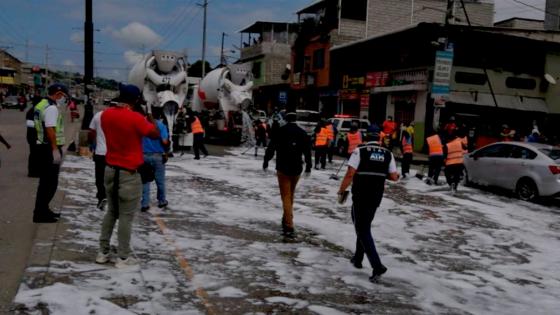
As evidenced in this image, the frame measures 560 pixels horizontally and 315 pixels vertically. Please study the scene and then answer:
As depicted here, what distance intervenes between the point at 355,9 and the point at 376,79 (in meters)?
11.0

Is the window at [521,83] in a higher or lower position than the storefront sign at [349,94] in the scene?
higher

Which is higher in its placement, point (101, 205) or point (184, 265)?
point (101, 205)

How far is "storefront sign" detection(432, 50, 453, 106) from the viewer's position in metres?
20.9

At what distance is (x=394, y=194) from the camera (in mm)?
13773

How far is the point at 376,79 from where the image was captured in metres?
33.1

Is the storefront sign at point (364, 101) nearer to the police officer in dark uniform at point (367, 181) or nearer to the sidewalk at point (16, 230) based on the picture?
the sidewalk at point (16, 230)

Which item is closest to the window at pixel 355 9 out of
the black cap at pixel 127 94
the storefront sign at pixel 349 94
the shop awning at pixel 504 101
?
the storefront sign at pixel 349 94

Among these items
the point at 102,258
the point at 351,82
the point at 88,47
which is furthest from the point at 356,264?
the point at 351,82

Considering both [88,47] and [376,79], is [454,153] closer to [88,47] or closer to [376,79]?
[88,47]

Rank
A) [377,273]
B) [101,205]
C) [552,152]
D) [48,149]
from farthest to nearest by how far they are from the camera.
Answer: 1. [552,152]
2. [101,205]
3. [48,149]
4. [377,273]

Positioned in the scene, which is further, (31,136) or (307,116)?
(307,116)

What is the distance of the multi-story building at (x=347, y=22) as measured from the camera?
41.1m

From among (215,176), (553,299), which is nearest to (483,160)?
(215,176)

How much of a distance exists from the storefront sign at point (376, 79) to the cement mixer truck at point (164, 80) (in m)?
14.6
